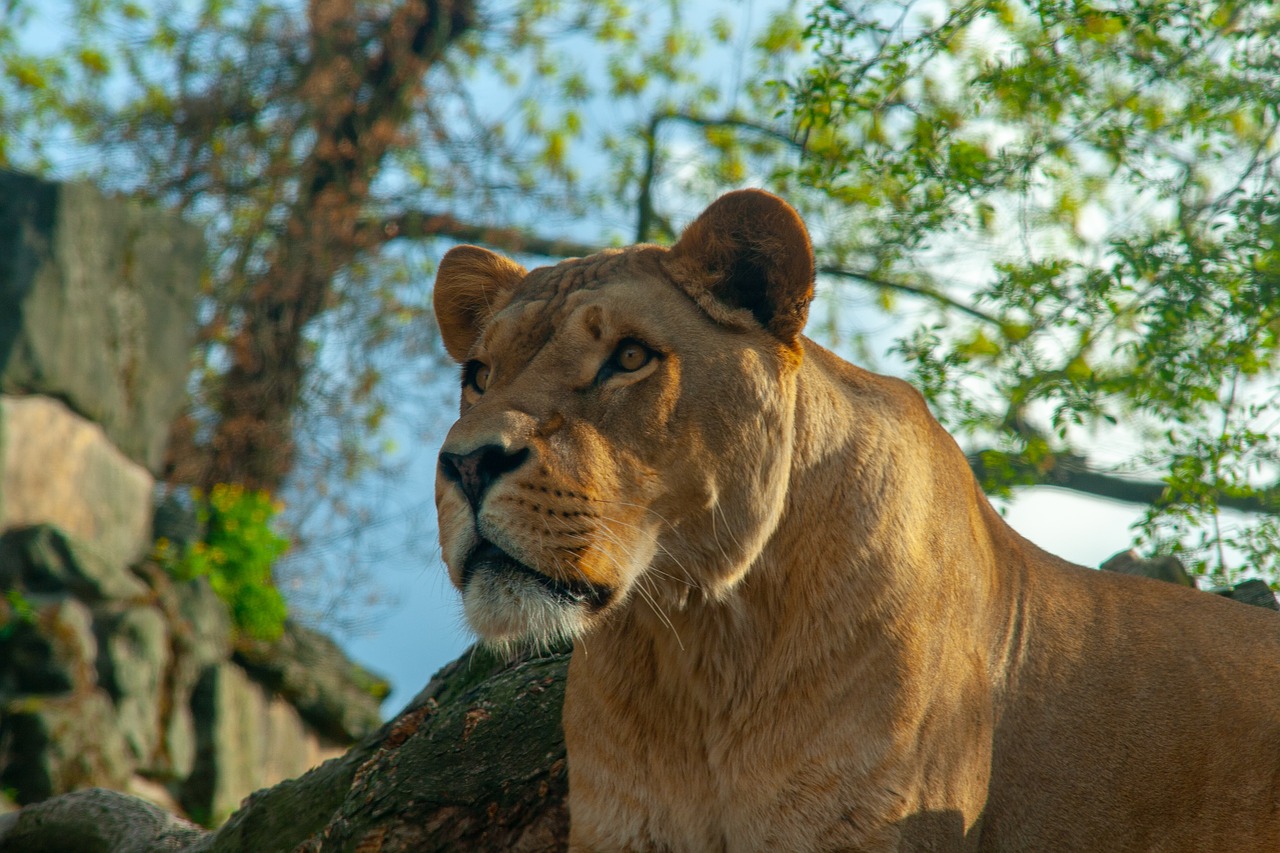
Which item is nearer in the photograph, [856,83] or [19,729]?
[856,83]

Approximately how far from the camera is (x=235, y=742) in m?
11.9

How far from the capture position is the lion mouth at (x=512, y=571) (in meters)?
2.80

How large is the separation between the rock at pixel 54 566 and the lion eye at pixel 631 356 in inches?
357

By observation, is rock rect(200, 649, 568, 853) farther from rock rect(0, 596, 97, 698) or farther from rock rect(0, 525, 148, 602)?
rock rect(0, 525, 148, 602)

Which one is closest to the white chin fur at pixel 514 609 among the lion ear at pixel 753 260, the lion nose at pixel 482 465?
the lion nose at pixel 482 465

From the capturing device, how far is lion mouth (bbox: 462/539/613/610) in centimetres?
280

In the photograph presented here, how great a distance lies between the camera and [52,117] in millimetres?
15281

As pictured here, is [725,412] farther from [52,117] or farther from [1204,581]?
[52,117]

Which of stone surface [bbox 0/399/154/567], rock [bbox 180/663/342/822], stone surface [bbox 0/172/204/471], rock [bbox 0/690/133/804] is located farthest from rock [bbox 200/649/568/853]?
stone surface [bbox 0/172/204/471]

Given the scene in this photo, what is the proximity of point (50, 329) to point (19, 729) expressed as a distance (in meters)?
3.48

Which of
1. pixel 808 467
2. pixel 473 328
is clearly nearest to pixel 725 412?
pixel 808 467

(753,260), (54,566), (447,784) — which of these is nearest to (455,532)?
(753,260)

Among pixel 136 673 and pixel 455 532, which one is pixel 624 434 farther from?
pixel 136 673

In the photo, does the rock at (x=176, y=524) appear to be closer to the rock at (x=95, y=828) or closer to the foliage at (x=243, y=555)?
the foliage at (x=243, y=555)
